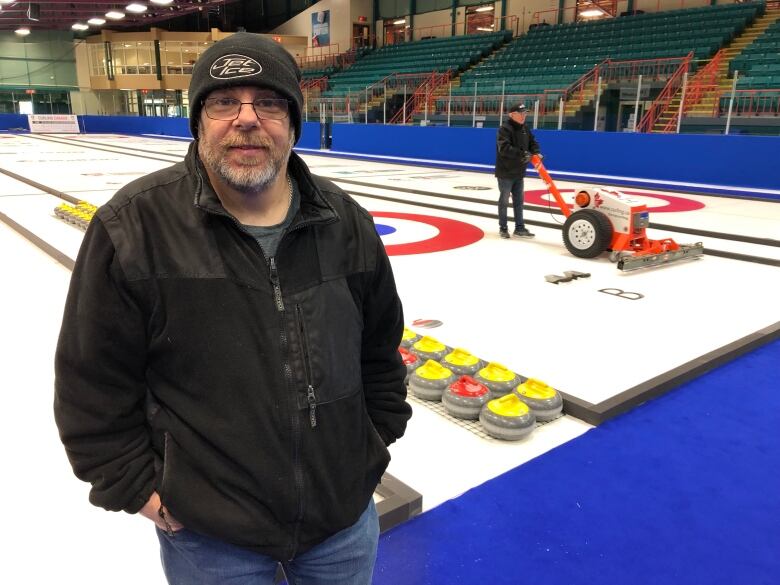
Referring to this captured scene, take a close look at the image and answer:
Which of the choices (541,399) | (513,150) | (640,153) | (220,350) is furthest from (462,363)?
(640,153)

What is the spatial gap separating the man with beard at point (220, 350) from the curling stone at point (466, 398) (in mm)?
1785

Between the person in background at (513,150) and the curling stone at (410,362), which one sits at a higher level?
the person in background at (513,150)

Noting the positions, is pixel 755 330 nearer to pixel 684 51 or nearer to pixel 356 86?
pixel 684 51

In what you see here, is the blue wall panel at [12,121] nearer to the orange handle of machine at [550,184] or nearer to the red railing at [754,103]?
the red railing at [754,103]

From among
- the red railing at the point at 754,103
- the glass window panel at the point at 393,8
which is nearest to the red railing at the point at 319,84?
the glass window panel at the point at 393,8

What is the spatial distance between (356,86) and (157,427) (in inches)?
1047

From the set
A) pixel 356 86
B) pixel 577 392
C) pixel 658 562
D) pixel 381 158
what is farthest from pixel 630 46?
pixel 658 562

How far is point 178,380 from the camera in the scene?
1.24m

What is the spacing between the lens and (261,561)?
130 centimetres

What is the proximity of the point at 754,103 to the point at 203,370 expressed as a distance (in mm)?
15480

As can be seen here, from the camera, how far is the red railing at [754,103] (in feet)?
42.6

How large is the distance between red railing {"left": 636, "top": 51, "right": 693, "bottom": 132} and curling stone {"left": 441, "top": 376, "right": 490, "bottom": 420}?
13.3 metres

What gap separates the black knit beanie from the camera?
4.00 ft

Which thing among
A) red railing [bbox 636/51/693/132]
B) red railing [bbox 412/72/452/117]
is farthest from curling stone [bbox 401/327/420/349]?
red railing [bbox 412/72/452/117]
